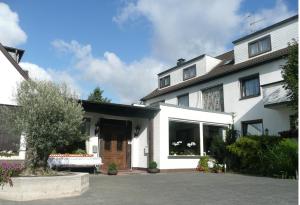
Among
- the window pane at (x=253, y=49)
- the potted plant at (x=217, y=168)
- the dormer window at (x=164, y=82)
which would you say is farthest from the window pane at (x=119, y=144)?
the dormer window at (x=164, y=82)

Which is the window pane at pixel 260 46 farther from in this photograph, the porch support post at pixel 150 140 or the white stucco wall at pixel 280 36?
the porch support post at pixel 150 140

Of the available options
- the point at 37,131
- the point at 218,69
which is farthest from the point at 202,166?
the point at 37,131

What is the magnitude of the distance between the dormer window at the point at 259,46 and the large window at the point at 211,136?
16.3 ft

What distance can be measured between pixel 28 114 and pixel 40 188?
6.78ft

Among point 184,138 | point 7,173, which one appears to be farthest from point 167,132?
point 7,173

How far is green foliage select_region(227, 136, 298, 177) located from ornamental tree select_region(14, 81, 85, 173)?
8.38 meters

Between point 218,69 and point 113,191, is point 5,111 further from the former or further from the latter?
point 218,69

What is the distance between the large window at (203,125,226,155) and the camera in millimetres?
18578

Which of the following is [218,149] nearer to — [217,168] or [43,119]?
[217,168]

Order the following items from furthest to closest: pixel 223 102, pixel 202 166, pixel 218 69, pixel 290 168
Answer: pixel 218 69, pixel 223 102, pixel 202 166, pixel 290 168

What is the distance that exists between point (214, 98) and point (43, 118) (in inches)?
568

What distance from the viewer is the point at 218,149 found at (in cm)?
1825

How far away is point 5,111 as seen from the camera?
30.4 ft

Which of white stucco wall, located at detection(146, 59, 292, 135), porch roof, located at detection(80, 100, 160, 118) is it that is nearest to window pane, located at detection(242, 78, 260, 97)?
white stucco wall, located at detection(146, 59, 292, 135)
